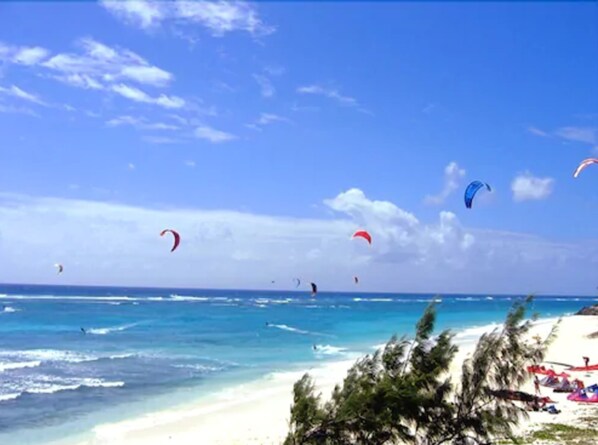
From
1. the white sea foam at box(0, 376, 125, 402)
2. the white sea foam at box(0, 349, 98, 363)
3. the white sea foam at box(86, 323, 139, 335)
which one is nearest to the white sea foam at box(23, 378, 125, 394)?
the white sea foam at box(0, 376, 125, 402)

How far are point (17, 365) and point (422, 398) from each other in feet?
87.3

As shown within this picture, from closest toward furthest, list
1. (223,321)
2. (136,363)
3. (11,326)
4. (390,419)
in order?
(390,419) → (136,363) → (11,326) → (223,321)

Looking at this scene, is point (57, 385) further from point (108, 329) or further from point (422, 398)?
point (108, 329)

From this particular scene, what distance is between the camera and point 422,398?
12.4m

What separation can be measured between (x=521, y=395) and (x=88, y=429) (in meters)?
12.8

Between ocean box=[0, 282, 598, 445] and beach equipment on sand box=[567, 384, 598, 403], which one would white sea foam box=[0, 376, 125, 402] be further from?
beach equipment on sand box=[567, 384, 598, 403]

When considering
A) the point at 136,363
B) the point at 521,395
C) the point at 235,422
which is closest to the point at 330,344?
the point at 136,363

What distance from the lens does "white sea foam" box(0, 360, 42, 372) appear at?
32.0 metres

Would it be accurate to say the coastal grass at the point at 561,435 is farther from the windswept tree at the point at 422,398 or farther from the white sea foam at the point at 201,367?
the white sea foam at the point at 201,367

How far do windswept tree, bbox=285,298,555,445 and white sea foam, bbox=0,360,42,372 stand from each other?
77.7ft

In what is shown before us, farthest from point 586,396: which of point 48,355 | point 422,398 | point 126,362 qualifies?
point 48,355

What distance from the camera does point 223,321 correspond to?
72.7m

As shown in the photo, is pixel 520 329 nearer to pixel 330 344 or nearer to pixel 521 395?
pixel 521 395

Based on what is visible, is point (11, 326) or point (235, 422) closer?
point (235, 422)
